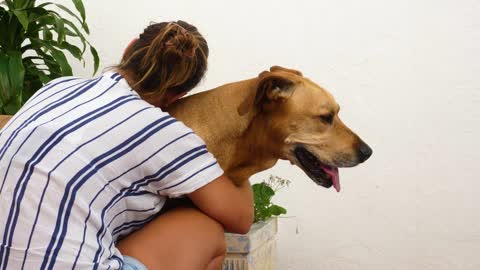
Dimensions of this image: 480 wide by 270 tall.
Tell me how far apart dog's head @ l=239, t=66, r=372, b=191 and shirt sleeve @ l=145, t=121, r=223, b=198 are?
11.1 inches

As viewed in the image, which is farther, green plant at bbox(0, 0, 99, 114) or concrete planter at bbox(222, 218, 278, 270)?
green plant at bbox(0, 0, 99, 114)

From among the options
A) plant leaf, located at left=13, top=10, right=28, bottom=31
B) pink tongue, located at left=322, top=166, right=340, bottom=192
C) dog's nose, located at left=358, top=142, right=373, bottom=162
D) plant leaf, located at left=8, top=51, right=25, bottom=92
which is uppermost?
plant leaf, located at left=13, top=10, right=28, bottom=31

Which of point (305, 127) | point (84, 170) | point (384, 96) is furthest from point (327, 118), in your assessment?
point (384, 96)

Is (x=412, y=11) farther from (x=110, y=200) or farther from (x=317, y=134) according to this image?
(x=110, y=200)

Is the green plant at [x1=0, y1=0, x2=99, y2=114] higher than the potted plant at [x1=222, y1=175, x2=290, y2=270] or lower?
higher

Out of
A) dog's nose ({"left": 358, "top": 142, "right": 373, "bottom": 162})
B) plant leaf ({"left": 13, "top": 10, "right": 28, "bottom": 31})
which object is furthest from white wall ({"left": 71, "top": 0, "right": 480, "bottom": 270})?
dog's nose ({"left": 358, "top": 142, "right": 373, "bottom": 162})

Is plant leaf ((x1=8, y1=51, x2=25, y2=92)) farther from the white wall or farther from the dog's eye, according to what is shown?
the dog's eye

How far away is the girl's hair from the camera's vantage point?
1.42m

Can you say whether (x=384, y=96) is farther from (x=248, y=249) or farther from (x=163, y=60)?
(x=163, y=60)

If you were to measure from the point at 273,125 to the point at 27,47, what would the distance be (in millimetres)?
1265

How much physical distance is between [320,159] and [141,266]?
58 centimetres

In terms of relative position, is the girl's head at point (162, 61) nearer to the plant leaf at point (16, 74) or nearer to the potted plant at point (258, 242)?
the potted plant at point (258, 242)

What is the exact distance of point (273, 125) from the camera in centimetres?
161

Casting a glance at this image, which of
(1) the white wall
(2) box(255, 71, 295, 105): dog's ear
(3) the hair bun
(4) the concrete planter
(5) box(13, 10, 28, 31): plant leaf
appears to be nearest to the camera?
(3) the hair bun
